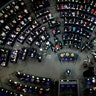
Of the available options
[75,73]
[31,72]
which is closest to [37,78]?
[31,72]

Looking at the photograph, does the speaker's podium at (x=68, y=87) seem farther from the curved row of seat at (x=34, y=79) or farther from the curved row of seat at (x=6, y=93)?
the curved row of seat at (x=6, y=93)

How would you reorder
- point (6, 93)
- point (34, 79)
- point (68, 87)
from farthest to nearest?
1. point (34, 79)
2. point (6, 93)
3. point (68, 87)

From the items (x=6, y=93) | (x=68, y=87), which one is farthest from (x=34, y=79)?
(x=68, y=87)

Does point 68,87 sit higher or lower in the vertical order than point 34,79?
lower

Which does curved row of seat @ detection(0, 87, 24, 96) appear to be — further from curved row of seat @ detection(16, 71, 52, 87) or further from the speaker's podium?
the speaker's podium

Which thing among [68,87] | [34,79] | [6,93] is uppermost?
[34,79]

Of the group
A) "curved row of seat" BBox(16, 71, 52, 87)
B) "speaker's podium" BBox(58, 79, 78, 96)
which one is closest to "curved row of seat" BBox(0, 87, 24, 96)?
"curved row of seat" BBox(16, 71, 52, 87)

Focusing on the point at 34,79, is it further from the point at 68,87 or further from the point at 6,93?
the point at 68,87

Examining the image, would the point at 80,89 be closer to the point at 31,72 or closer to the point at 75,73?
the point at 75,73

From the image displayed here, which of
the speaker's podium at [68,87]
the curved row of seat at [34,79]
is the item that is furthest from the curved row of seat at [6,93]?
the speaker's podium at [68,87]
